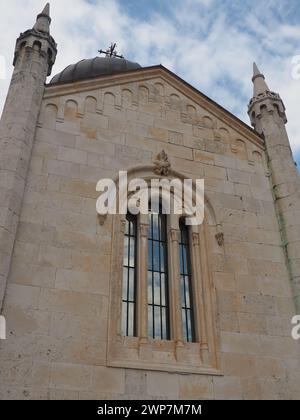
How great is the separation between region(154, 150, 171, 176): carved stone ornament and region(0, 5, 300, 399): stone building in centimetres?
3

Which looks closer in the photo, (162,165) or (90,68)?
(162,165)

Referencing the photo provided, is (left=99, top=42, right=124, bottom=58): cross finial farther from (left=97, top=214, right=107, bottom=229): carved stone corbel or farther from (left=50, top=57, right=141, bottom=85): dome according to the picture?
(left=97, top=214, right=107, bottom=229): carved stone corbel

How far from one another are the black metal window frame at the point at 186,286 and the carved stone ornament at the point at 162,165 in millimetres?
1306

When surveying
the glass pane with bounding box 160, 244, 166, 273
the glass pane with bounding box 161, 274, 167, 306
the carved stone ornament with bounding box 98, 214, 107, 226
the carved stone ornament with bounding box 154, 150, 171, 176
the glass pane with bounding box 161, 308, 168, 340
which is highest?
the carved stone ornament with bounding box 154, 150, 171, 176

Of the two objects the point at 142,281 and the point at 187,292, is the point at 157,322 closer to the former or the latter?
the point at 142,281

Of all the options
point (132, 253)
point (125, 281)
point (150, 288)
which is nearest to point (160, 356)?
point (150, 288)

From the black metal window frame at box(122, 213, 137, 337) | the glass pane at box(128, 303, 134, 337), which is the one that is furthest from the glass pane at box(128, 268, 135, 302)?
the glass pane at box(128, 303, 134, 337)

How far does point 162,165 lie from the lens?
425 inches

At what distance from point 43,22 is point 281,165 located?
773 centimetres

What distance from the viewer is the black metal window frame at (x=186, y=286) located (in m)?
9.07

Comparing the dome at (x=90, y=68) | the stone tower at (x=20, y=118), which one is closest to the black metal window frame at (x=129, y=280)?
the stone tower at (x=20, y=118)

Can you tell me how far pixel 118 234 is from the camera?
30.8ft

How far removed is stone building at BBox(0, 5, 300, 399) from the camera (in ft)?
25.6
